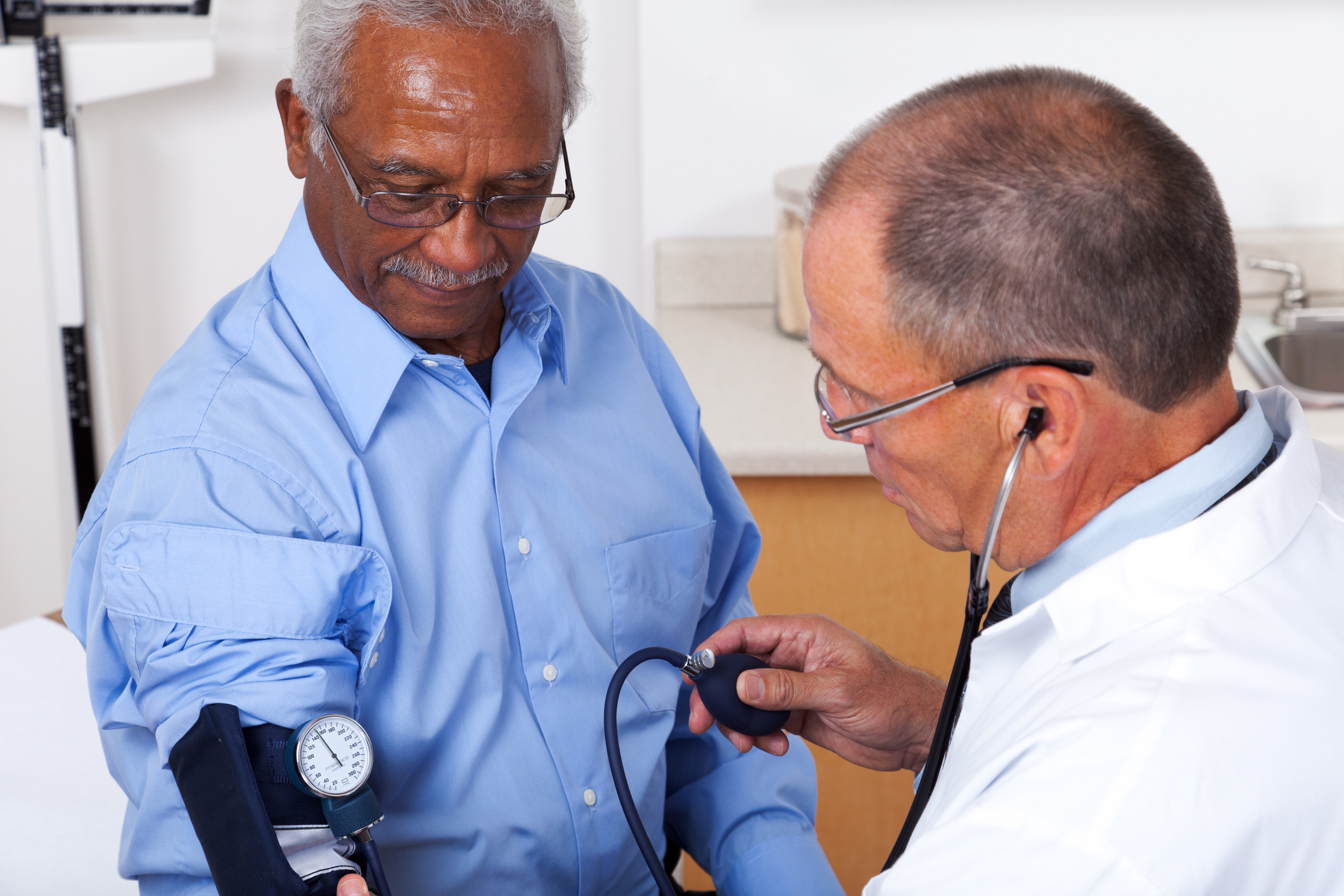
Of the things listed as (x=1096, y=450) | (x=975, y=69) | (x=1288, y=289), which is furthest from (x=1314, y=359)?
(x=1096, y=450)

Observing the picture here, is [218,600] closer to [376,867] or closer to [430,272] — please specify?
[376,867]

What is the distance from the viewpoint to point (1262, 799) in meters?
0.68

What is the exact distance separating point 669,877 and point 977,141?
77cm

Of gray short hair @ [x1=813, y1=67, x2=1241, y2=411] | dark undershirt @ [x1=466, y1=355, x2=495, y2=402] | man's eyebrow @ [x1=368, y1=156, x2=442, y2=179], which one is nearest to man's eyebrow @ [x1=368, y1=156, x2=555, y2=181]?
man's eyebrow @ [x1=368, y1=156, x2=442, y2=179]

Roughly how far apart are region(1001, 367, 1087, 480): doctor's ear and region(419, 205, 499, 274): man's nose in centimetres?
49

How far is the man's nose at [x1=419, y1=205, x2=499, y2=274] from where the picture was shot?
40.2 inches

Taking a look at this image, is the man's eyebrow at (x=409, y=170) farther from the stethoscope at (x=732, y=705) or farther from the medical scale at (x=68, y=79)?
the medical scale at (x=68, y=79)

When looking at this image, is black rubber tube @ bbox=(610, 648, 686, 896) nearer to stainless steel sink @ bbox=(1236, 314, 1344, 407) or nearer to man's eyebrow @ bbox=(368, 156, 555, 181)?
man's eyebrow @ bbox=(368, 156, 555, 181)

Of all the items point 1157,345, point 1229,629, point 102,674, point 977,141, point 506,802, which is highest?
point 977,141

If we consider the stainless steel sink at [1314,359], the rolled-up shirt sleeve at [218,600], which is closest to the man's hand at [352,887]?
the rolled-up shirt sleeve at [218,600]

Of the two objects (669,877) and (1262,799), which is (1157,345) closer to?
(1262,799)

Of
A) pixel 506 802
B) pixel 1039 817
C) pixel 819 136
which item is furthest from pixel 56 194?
pixel 1039 817

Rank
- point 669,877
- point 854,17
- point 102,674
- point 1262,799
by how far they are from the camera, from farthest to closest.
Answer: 1. point 854,17
2. point 669,877
3. point 102,674
4. point 1262,799

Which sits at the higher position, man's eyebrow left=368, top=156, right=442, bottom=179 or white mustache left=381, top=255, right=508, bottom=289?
man's eyebrow left=368, top=156, right=442, bottom=179
